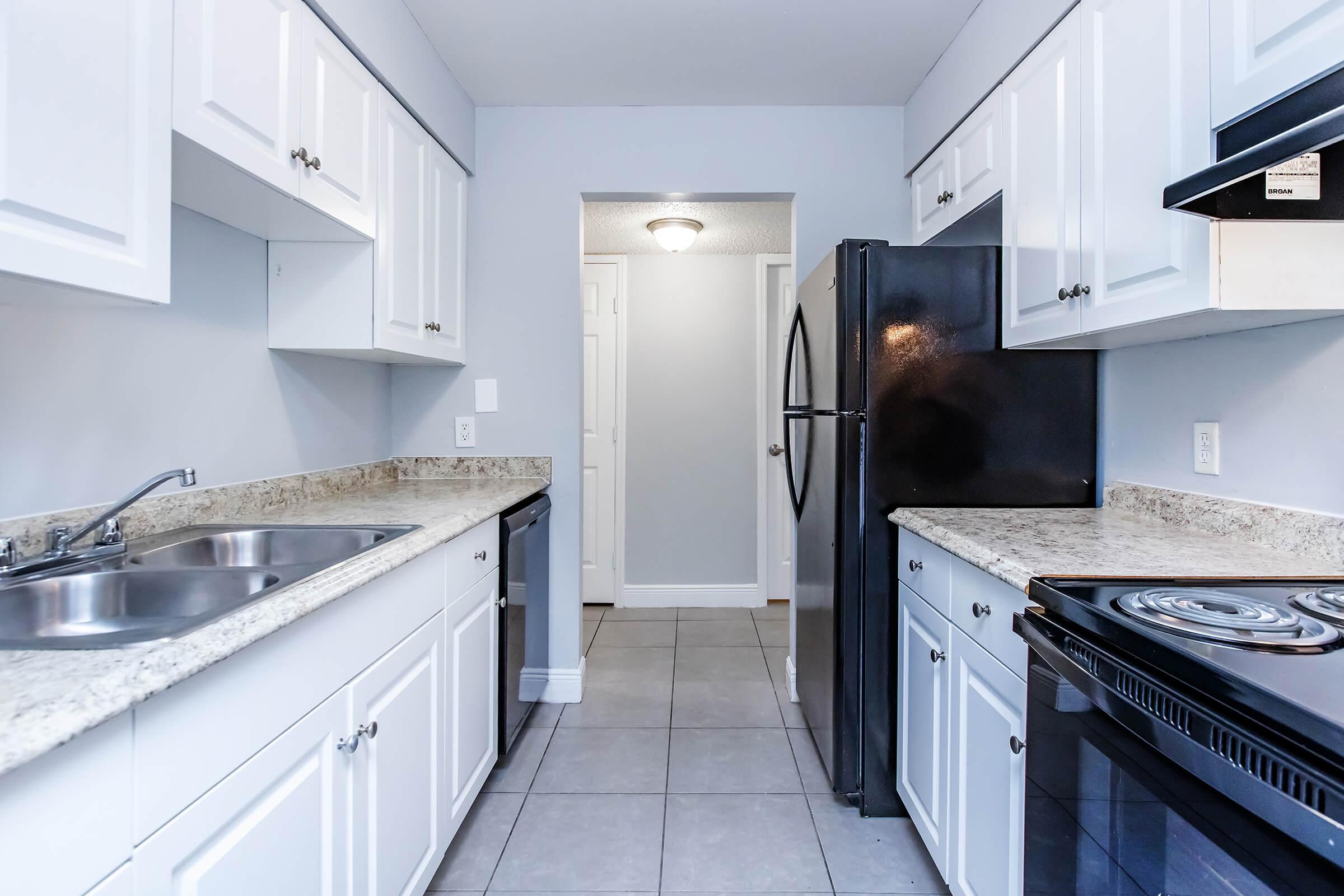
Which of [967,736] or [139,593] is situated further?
[967,736]

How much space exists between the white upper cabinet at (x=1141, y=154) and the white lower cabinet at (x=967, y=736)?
0.62 m

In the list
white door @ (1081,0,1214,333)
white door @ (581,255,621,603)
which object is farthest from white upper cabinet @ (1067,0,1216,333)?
white door @ (581,255,621,603)

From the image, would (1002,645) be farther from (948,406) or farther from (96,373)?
(96,373)

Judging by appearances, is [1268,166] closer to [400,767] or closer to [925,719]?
[925,719]

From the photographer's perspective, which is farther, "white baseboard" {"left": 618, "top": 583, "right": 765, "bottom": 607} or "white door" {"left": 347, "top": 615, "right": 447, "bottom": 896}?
"white baseboard" {"left": 618, "top": 583, "right": 765, "bottom": 607}

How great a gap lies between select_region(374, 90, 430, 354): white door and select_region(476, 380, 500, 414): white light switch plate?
433mm

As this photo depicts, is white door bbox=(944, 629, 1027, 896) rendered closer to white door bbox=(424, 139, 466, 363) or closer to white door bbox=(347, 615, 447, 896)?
white door bbox=(347, 615, 447, 896)

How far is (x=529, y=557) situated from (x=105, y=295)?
151 cm

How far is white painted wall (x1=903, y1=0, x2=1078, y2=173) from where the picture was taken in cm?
165

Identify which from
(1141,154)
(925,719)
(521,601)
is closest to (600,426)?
(521,601)

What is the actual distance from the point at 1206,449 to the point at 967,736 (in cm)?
83

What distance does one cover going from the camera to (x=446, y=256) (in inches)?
93.1

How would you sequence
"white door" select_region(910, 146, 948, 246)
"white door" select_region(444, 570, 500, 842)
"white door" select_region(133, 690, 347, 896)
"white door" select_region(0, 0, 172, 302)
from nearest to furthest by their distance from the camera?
"white door" select_region(133, 690, 347, 896), "white door" select_region(0, 0, 172, 302), "white door" select_region(444, 570, 500, 842), "white door" select_region(910, 146, 948, 246)

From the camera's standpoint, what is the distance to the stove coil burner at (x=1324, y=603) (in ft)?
2.79
